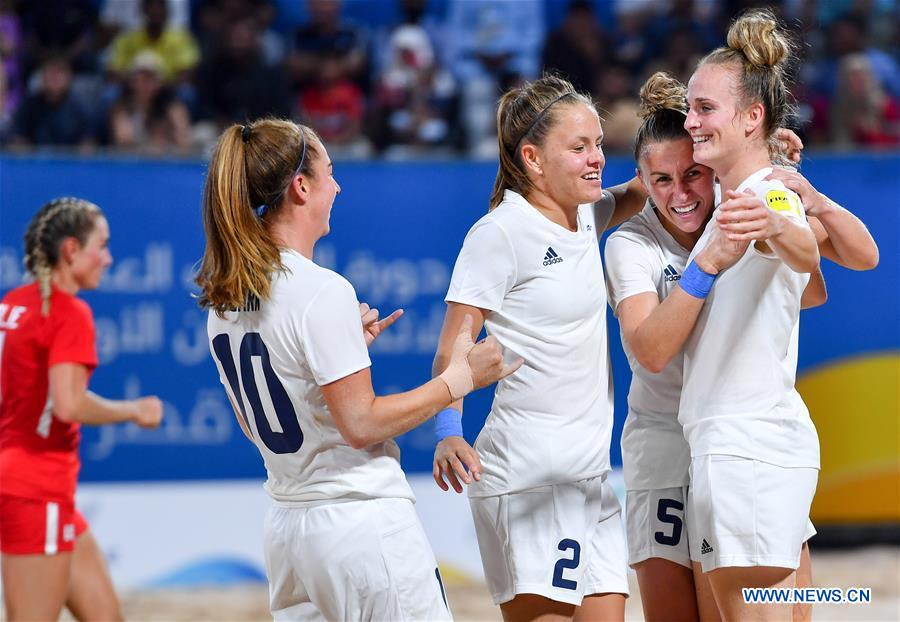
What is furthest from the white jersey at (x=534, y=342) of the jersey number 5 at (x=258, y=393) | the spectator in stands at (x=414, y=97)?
the spectator in stands at (x=414, y=97)

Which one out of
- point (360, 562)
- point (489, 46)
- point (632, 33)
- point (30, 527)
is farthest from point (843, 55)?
point (360, 562)

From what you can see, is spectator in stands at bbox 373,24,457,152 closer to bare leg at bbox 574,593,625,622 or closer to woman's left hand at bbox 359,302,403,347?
woman's left hand at bbox 359,302,403,347

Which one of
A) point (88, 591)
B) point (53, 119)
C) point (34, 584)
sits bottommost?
point (88, 591)

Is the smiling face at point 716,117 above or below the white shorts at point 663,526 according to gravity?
above

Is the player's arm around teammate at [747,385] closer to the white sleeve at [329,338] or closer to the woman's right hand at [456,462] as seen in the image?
the woman's right hand at [456,462]

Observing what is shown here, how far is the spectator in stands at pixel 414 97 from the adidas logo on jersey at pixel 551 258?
5094mm

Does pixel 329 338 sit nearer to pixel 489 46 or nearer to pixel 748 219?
pixel 748 219

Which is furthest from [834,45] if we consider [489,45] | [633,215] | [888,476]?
[633,215]

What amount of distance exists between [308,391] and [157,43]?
22.2ft

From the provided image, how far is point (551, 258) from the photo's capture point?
10.5 feet

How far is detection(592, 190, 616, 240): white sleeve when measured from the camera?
3.54 meters

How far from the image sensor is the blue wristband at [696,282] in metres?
2.82

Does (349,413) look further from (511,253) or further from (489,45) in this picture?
(489,45)

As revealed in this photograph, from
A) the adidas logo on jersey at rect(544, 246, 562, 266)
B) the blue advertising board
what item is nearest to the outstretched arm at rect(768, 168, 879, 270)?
the adidas logo on jersey at rect(544, 246, 562, 266)
